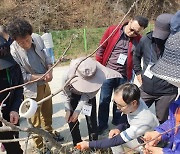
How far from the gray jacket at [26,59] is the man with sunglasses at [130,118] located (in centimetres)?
87

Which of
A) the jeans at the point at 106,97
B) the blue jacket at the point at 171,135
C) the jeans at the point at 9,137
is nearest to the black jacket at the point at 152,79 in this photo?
the jeans at the point at 106,97

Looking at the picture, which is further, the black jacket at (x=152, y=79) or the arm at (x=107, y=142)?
the black jacket at (x=152, y=79)

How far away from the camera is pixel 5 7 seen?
35.9 ft

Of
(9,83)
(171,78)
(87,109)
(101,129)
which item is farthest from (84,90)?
(171,78)

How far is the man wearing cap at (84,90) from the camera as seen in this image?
2695mm

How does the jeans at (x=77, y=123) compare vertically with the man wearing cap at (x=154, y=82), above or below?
below

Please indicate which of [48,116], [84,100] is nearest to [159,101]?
[84,100]

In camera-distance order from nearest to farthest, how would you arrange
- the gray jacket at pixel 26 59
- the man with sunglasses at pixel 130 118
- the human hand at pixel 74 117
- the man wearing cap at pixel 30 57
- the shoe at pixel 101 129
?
the man with sunglasses at pixel 130 118, the man wearing cap at pixel 30 57, the gray jacket at pixel 26 59, the human hand at pixel 74 117, the shoe at pixel 101 129

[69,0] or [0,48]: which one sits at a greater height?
[0,48]

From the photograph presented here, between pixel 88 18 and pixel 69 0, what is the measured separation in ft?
4.20

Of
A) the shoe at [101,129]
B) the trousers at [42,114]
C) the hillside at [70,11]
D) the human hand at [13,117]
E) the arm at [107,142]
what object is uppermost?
the human hand at [13,117]

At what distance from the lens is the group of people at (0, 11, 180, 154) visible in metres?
2.35

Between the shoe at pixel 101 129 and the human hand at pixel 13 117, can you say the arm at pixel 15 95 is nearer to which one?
the human hand at pixel 13 117

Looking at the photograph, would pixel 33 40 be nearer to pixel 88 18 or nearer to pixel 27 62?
pixel 27 62
